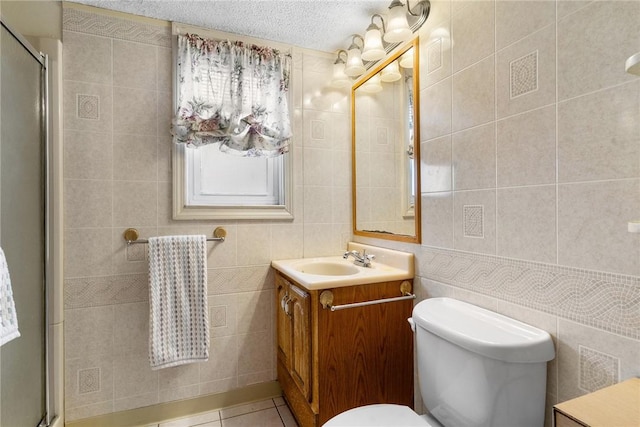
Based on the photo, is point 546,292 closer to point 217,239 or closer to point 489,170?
point 489,170

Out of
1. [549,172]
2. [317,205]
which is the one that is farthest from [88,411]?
[549,172]

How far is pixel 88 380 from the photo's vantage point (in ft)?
5.21

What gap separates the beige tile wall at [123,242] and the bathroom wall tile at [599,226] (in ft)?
4.51

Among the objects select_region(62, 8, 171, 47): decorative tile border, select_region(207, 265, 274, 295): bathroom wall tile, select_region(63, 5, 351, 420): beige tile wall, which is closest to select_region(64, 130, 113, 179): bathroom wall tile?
select_region(63, 5, 351, 420): beige tile wall

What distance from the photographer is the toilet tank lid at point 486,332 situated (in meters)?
0.88

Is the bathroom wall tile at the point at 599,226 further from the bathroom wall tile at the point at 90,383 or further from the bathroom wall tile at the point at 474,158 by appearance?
the bathroom wall tile at the point at 90,383

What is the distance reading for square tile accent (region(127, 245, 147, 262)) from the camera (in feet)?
5.40

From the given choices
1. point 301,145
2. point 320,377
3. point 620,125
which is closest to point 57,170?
point 301,145

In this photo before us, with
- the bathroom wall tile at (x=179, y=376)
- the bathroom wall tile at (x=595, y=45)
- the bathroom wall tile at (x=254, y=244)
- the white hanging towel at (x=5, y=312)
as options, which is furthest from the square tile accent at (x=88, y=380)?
the bathroom wall tile at (x=595, y=45)

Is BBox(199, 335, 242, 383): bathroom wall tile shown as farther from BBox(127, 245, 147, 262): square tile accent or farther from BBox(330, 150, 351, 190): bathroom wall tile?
BBox(330, 150, 351, 190): bathroom wall tile

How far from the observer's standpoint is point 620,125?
2.61 ft

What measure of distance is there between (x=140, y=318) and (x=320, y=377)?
40.2 inches

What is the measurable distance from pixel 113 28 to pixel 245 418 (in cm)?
217

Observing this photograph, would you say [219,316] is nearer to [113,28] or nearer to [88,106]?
[88,106]
